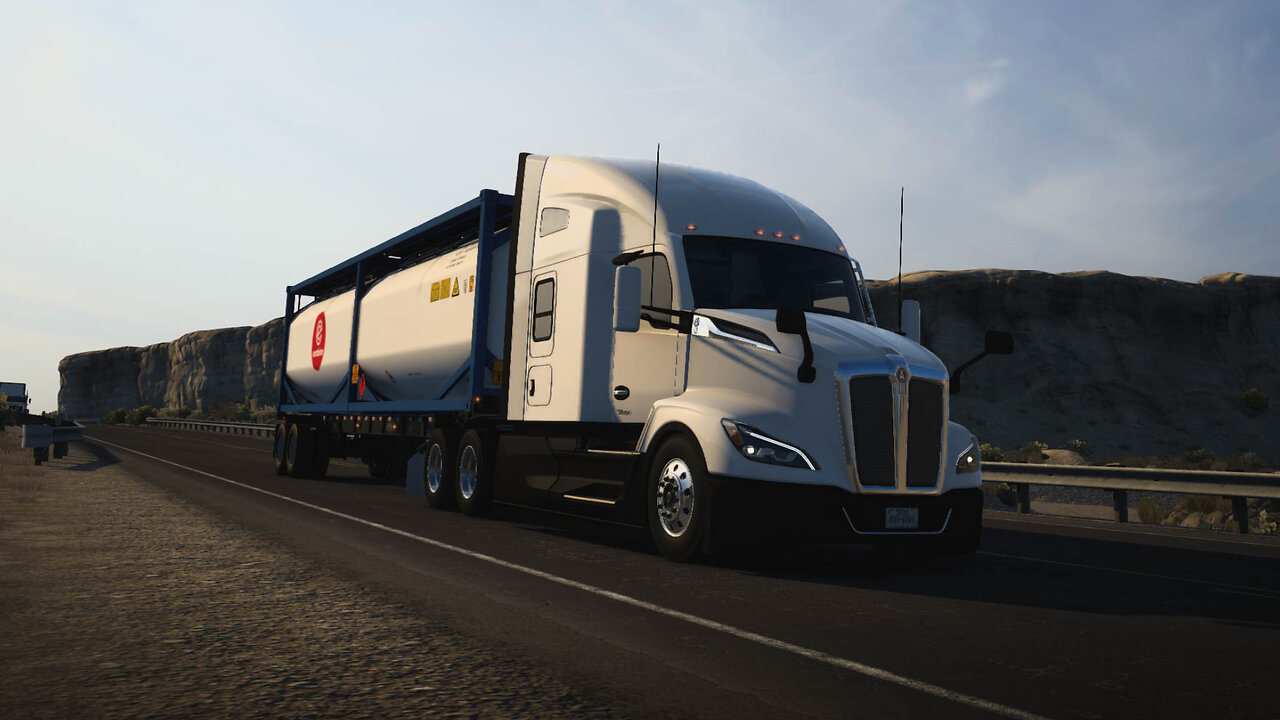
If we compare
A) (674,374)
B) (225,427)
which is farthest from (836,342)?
(225,427)

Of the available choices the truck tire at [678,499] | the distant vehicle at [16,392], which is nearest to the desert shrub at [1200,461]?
the truck tire at [678,499]

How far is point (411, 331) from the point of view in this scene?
14.7 meters

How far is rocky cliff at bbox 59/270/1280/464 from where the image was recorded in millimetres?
54469

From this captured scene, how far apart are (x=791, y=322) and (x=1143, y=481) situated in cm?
830

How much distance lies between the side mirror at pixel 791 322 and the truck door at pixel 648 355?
1263 mm

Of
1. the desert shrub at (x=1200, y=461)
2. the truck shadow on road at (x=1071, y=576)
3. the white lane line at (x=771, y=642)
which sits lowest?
the white lane line at (x=771, y=642)

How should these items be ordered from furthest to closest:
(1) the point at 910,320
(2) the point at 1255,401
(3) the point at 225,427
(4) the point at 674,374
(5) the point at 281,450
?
(3) the point at 225,427 < (2) the point at 1255,401 < (5) the point at 281,450 < (1) the point at 910,320 < (4) the point at 674,374

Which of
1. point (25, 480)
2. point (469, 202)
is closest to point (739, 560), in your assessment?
point (469, 202)

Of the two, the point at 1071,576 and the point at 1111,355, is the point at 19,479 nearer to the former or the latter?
the point at 1071,576

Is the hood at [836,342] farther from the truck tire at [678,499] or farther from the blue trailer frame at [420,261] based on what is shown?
the blue trailer frame at [420,261]

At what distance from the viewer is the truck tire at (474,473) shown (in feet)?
38.9

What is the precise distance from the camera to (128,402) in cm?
12475

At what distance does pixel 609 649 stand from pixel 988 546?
253 inches

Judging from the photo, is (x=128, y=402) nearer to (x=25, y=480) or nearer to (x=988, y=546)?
(x=25, y=480)
